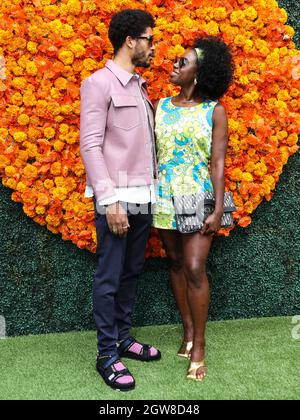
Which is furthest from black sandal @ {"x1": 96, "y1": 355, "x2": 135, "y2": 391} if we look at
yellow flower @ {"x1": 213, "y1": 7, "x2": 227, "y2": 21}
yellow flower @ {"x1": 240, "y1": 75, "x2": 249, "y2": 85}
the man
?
yellow flower @ {"x1": 213, "y1": 7, "x2": 227, "y2": 21}

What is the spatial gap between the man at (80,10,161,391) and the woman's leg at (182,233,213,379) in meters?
0.33

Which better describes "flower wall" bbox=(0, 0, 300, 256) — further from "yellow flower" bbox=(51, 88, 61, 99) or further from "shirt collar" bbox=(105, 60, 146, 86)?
"shirt collar" bbox=(105, 60, 146, 86)

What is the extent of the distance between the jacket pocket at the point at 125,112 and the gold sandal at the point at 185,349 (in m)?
1.38

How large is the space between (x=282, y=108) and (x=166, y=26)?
950 mm

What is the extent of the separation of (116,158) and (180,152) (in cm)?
39

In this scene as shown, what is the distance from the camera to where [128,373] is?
3.18 m

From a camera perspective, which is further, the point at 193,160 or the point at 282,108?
the point at 282,108

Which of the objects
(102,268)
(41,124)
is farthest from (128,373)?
(41,124)

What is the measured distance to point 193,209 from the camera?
10.6ft

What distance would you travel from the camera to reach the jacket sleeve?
302cm

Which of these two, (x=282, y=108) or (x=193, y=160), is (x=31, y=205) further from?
(x=282, y=108)

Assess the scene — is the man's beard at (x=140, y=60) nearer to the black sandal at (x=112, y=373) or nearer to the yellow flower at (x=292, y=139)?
the yellow flower at (x=292, y=139)

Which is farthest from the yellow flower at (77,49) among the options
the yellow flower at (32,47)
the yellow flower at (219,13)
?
the yellow flower at (219,13)

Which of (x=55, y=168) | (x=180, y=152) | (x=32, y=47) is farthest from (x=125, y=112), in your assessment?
(x=32, y=47)
